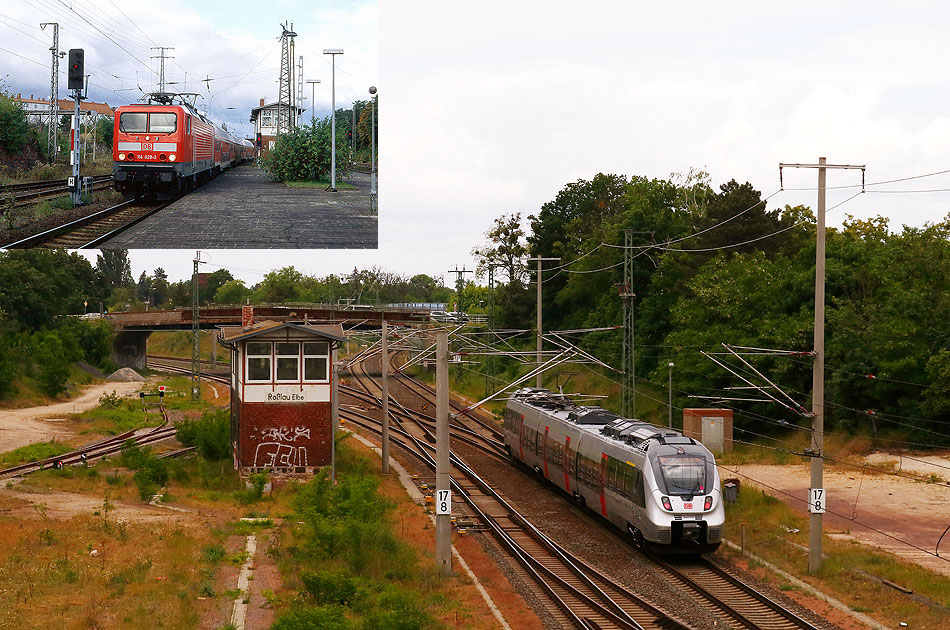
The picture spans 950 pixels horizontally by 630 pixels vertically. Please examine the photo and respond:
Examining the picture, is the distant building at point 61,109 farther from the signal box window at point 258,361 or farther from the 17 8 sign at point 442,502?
the 17 8 sign at point 442,502

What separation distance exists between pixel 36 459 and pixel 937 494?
102 feet

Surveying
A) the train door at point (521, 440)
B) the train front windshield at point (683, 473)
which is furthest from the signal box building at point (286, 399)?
the train front windshield at point (683, 473)

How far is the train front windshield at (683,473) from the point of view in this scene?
2148cm

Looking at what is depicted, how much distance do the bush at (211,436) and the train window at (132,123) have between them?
1133 centimetres

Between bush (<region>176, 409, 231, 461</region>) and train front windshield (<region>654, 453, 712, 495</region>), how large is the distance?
66.4 ft

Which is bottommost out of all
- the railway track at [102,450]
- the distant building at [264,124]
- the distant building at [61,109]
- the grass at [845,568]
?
the railway track at [102,450]

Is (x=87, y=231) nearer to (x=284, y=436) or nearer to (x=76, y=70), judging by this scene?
(x=76, y=70)

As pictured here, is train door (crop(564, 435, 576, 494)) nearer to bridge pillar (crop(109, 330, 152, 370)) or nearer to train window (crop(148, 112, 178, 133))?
train window (crop(148, 112, 178, 133))

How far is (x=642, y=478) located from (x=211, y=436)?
1997 cm

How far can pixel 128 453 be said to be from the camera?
33.2 metres

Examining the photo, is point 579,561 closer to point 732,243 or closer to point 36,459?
point 36,459

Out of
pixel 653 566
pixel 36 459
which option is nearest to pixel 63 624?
pixel 653 566

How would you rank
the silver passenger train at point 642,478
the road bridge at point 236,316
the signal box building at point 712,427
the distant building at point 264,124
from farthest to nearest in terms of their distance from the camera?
the road bridge at point 236,316
the distant building at point 264,124
the signal box building at point 712,427
the silver passenger train at point 642,478

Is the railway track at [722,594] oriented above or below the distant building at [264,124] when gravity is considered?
below
